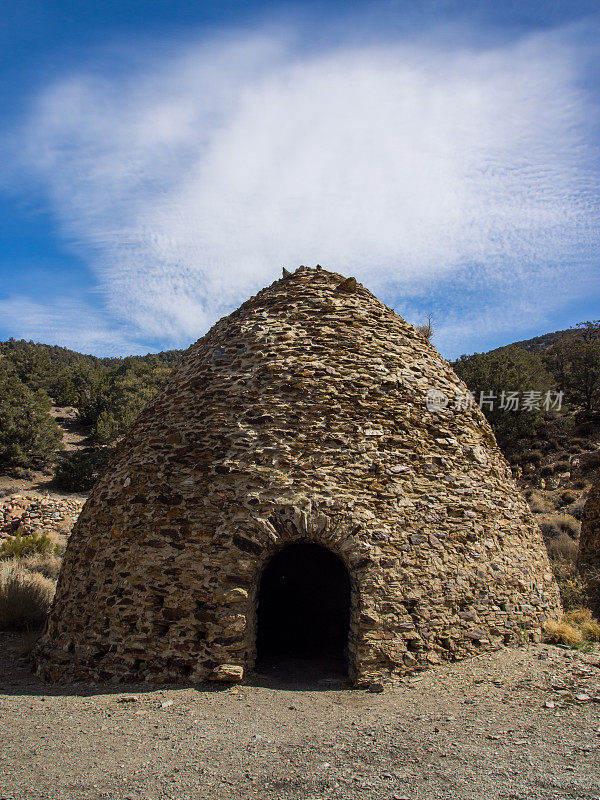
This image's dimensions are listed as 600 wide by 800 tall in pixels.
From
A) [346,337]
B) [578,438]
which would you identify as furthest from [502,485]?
[578,438]

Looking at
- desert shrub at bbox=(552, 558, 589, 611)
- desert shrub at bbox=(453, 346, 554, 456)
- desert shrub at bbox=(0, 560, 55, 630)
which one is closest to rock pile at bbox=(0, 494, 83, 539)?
desert shrub at bbox=(0, 560, 55, 630)

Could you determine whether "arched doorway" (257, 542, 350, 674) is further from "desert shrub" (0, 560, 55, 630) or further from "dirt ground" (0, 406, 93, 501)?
"dirt ground" (0, 406, 93, 501)

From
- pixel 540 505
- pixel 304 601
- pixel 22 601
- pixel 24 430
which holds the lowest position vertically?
pixel 22 601

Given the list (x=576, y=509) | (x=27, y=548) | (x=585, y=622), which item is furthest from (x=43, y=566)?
(x=576, y=509)

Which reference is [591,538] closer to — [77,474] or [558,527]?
[558,527]

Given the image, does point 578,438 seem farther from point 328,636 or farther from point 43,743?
point 43,743

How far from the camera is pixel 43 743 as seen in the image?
4.64 metres

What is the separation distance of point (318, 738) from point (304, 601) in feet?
17.4

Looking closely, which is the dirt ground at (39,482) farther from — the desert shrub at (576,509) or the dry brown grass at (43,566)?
the desert shrub at (576,509)

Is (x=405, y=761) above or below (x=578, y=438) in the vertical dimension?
below

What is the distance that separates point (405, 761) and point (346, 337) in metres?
5.14

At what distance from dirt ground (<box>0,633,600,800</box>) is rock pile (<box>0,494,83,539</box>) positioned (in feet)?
49.8

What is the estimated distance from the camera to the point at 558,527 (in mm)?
18891

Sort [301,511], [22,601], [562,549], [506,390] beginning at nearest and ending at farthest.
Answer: [301,511] → [22,601] → [562,549] → [506,390]
